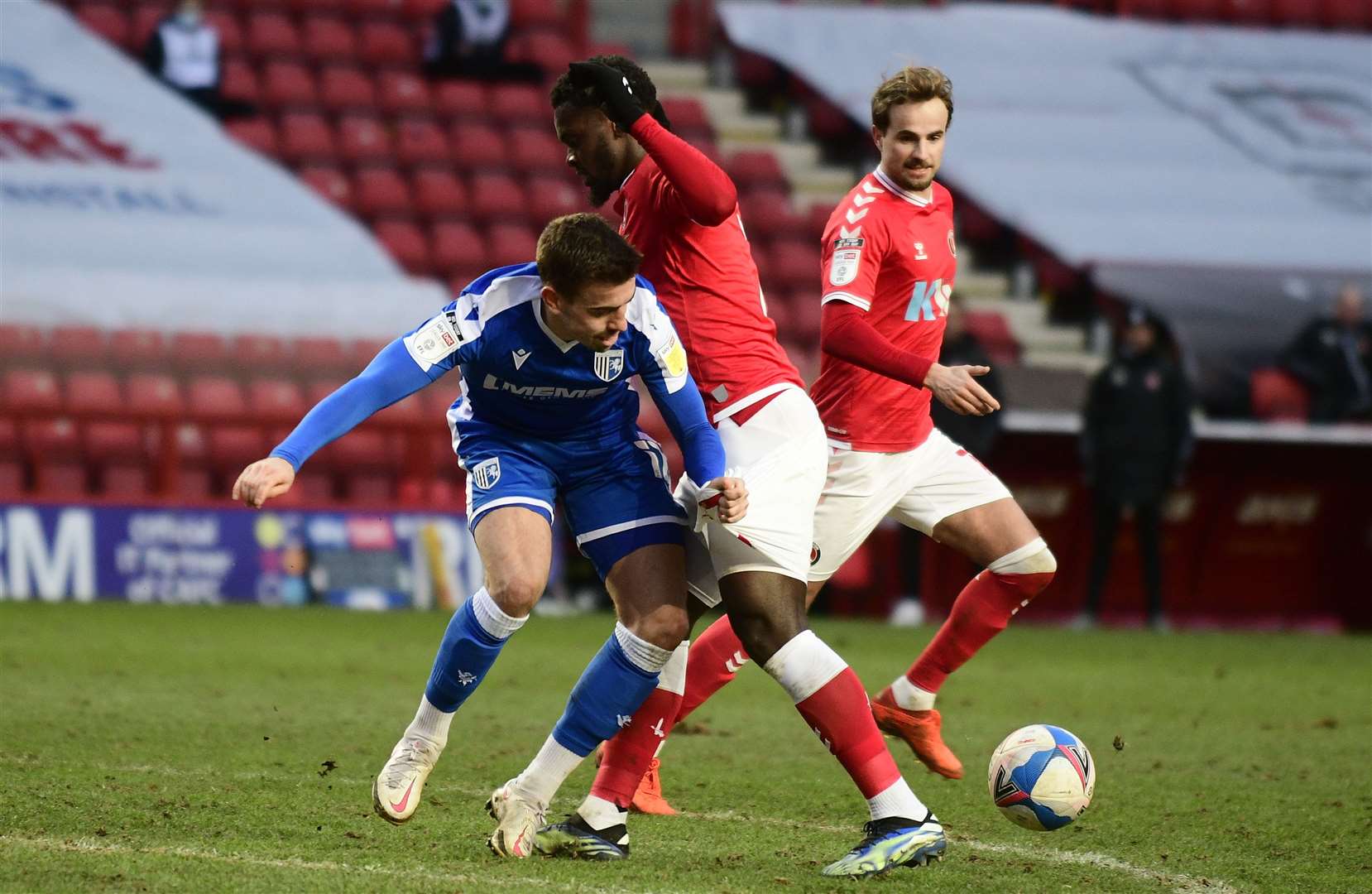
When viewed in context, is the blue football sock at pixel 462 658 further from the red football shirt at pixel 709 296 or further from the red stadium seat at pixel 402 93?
the red stadium seat at pixel 402 93

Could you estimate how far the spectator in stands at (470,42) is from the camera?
17.7 metres

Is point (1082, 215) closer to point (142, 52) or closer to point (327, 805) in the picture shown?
point (142, 52)

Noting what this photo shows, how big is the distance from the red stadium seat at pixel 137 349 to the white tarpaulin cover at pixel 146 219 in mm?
264

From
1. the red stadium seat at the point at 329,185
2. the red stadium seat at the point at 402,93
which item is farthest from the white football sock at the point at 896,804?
the red stadium seat at the point at 402,93

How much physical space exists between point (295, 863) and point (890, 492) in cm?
228

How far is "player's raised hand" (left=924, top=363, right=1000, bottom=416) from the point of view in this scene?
4836 mm

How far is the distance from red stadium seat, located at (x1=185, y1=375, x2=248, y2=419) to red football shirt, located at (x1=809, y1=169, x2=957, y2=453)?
7.84m

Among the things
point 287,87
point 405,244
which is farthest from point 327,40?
point 405,244

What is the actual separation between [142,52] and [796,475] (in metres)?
13.5

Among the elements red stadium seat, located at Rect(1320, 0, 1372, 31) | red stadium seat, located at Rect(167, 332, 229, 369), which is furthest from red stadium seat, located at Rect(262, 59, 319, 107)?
red stadium seat, located at Rect(1320, 0, 1372, 31)

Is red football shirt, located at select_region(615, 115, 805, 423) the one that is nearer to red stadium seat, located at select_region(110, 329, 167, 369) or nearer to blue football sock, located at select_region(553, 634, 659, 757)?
blue football sock, located at select_region(553, 634, 659, 757)

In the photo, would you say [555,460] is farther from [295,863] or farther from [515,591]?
[295,863]

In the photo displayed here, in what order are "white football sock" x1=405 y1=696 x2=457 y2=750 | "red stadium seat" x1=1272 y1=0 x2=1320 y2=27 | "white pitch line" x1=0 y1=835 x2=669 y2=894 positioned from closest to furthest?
"white pitch line" x1=0 y1=835 x2=669 y2=894
"white football sock" x1=405 y1=696 x2=457 y2=750
"red stadium seat" x1=1272 y1=0 x2=1320 y2=27

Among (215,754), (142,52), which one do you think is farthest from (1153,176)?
(215,754)
